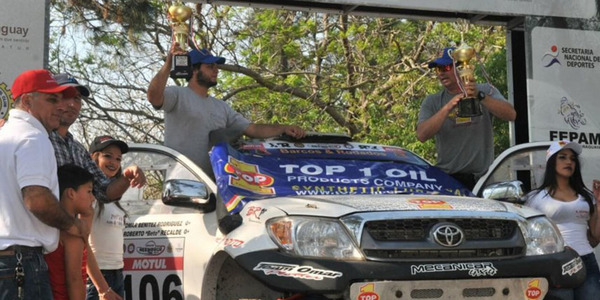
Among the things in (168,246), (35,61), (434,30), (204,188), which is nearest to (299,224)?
(204,188)

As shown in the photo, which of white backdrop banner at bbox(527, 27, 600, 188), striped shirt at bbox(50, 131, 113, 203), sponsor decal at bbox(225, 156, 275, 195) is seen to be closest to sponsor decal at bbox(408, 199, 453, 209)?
sponsor decal at bbox(225, 156, 275, 195)

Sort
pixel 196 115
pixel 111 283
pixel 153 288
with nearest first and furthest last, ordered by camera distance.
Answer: pixel 111 283 → pixel 153 288 → pixel 196 115

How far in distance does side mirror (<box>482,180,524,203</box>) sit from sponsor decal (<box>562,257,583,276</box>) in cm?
82

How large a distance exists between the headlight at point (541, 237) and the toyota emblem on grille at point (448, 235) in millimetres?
422

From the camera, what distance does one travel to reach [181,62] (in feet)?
23.1

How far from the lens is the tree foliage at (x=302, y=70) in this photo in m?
16.7

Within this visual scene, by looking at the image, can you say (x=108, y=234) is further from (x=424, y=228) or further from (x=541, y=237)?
(x=541, y=237)

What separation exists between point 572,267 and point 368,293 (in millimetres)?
1251

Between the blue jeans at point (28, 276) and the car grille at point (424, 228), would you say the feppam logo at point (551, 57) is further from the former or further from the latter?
the blue jeans at point (28, 276)

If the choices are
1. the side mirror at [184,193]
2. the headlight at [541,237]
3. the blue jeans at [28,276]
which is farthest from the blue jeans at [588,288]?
the blue jeans at [28,276]

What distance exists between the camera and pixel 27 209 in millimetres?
4117

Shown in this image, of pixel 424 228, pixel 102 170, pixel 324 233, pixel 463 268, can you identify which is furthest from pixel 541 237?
pixel 102 170

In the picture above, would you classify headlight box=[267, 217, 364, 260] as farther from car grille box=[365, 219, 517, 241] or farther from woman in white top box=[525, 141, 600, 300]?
woman in white top box=[525, 141, 600, 300]

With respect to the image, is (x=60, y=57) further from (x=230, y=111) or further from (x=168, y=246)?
(x=168, y=246)
